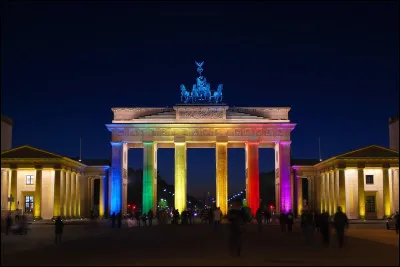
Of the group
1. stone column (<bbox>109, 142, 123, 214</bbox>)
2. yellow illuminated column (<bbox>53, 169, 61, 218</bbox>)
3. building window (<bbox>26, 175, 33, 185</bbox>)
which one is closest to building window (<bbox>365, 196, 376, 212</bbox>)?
stone column (<bbox>109, 142, 123, 214</bbox>)

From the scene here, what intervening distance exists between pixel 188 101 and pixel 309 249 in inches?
2346

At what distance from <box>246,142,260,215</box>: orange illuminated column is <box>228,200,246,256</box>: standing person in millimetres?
58963

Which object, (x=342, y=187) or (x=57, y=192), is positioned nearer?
(x=57, y=192)

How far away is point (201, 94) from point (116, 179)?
628 inches

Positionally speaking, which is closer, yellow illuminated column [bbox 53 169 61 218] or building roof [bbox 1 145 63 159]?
building roof [bbox 1 145 63 159]

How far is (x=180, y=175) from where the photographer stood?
8275 cm

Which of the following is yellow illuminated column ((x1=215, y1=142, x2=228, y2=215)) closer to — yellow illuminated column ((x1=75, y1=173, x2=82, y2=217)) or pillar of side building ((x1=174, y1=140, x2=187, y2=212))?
pillar of side building ((x1=174, y1=140, x2=187, y2=212))

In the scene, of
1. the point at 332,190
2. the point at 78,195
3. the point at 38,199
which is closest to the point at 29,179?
the point at 38,199

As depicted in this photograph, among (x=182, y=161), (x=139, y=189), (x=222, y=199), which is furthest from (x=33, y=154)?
(x=139, y=189)

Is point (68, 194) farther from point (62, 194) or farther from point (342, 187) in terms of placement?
point (342, 187)

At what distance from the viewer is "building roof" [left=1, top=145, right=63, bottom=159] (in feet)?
233

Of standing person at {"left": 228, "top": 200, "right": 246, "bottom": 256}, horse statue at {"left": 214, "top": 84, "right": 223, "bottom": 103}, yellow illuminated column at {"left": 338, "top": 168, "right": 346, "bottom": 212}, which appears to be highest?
horse statue at {"left": 214, "top": 84, "right": 223, "bottom": 103}

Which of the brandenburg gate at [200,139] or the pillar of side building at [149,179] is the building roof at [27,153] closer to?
the brandenburg gate at [200,139]

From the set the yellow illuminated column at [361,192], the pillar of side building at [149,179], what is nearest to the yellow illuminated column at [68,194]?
the pillar of side building at [149,179]
